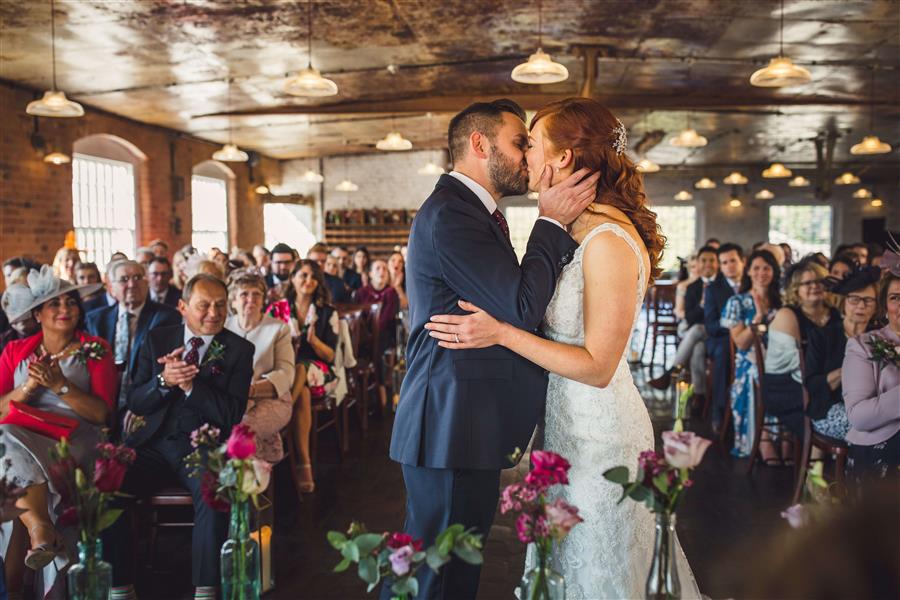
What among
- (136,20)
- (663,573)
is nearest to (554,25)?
(136,20)

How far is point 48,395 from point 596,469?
8.25 feet

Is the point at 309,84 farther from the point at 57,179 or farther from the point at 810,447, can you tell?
the point at 57,179

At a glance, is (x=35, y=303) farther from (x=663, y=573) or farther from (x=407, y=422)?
(x=663, y=573)

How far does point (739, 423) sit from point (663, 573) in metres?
4.69

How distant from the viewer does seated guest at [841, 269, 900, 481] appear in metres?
3.61

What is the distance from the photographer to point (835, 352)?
452cm

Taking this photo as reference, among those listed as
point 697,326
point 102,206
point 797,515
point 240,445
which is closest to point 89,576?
point 240,445

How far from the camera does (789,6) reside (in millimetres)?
7539

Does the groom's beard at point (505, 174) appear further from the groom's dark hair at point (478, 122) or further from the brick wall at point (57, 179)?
the brick wall at point (57, 179)

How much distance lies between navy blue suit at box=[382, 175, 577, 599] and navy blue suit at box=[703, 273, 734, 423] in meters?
4.59

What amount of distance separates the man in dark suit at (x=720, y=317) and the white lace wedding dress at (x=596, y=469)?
4.39 metres

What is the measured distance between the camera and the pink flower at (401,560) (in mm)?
1448

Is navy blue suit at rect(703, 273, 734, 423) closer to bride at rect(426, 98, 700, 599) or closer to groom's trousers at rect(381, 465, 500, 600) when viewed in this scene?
bride at rect(426, 98, 700, 599)

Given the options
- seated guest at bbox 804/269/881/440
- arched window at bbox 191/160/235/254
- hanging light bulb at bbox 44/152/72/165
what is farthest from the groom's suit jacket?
arched window at bbox 191/160/235/254
